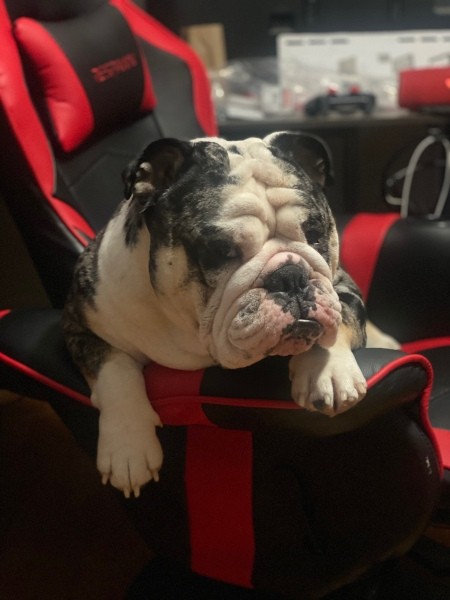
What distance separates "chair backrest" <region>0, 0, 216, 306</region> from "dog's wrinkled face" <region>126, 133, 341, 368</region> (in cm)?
36

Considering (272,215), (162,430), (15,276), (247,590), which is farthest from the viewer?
(15,276)

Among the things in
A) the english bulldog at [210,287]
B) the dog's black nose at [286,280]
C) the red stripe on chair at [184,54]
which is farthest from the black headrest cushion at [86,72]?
the dog's black nose at [286,280]

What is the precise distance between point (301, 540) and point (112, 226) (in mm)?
580

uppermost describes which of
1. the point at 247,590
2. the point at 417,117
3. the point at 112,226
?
the point at 112,226

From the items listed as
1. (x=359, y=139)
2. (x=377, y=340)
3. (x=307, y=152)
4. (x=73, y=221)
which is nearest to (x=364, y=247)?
(x=377, y=340)

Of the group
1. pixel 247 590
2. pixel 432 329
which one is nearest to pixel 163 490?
pixel 247 590

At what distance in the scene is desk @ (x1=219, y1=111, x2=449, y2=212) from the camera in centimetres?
209

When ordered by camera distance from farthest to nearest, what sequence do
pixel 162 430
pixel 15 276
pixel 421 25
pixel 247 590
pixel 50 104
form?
pixel 421 25 < pixel 15 276 < pixel 50 104 < pixel 247 590 < pixel 162 430

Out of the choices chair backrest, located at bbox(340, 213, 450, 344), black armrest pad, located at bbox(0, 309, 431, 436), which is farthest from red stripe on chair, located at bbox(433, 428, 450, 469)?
chair backrest, located at bbox(340, 213, 450, 344)

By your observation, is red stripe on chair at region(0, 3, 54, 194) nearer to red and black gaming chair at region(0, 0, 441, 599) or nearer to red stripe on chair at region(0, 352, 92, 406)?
red and black gaming chair at region(0, 0, 441, 599)

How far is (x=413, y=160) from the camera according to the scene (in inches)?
86.3

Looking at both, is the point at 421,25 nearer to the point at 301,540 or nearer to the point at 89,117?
the point at 89,117

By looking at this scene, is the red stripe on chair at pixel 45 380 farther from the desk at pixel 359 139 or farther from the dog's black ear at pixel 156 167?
the desk at pixel 359 139

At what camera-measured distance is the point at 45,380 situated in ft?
3.56
